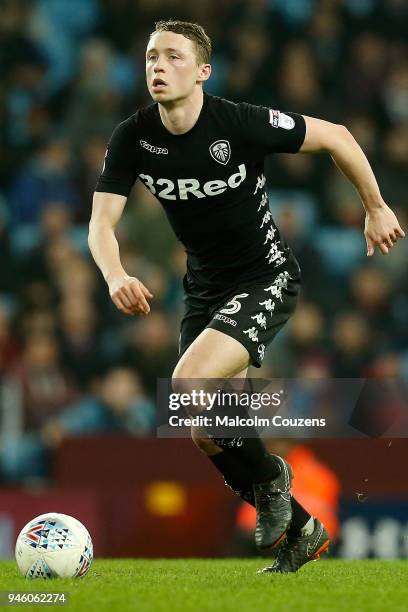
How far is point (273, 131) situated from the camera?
18.0ft

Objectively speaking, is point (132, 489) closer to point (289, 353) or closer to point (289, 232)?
point (289, 353)

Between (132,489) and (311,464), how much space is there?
45.5 inches

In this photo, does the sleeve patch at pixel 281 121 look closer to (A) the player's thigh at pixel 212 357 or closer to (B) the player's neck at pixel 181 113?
(B) the player's neck at pixel 181 113

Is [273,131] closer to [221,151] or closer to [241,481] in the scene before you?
[221,151]

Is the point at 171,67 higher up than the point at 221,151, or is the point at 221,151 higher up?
the point at 171,67

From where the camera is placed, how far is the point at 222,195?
5.57 m

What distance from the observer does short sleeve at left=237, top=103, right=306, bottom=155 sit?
216 inches

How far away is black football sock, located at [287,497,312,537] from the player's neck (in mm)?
1727

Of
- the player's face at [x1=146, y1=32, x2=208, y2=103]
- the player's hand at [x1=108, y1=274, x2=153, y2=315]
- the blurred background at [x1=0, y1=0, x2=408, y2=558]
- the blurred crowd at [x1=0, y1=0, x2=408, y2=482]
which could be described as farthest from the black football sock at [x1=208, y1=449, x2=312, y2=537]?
the blurred crowd at [x1=0, y1=0, x2=408, y2=482]

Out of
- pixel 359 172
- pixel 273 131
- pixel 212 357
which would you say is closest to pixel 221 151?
pixel 273 131

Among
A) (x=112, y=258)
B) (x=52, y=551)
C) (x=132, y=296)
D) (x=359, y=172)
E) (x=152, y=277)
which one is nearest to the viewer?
(x=132, y=296)

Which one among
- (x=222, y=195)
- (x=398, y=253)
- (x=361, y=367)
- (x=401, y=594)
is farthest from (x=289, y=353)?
(x=401, y=594)

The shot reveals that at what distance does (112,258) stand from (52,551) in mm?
1237

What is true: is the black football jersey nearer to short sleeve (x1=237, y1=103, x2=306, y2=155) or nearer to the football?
short sleeve (x1=237, y1=103, x2=306, y2=155)
